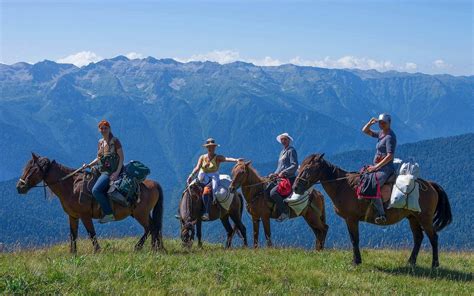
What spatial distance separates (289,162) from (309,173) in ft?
12.4

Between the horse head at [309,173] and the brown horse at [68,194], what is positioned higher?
the horse head at [309,173]

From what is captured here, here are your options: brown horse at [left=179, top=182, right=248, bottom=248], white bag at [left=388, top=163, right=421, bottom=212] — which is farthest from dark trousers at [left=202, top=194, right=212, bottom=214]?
white bag at [left=388, top=163, right=421, bottom=212]

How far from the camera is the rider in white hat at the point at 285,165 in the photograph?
18.7 meters

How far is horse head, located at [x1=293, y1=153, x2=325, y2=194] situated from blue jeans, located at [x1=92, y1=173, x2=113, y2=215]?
16.1 feet

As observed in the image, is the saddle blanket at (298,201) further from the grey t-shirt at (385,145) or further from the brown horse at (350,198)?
the grey t-shirt at (385,145)

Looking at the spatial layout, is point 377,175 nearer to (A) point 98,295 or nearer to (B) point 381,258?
(B) point 381,258

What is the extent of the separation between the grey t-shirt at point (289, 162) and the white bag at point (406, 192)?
14.3 ft

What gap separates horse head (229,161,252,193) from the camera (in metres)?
18.8

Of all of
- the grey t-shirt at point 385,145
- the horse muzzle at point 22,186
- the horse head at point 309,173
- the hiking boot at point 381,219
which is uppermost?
the grey t-shirt at point 385,145

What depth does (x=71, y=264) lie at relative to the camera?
37.3ft

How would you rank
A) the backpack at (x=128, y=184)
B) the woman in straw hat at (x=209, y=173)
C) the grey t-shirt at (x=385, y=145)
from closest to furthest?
the grey t-shirt at (x=385, y=145) → the backpack at (x=128, y=184) → the woman in straw hat at (x=209, y=173)

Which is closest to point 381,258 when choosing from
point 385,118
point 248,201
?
point 385,118

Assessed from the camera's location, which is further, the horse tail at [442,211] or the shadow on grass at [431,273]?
the horse tail at [442,211]

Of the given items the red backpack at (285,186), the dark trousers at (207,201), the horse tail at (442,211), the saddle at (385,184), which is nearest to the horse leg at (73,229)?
the dark trousers at (207,201)
